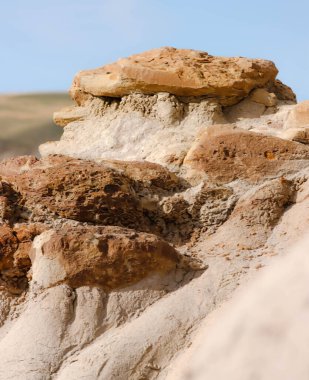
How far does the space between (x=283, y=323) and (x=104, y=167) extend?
3.34 m

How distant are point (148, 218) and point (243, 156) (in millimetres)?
752

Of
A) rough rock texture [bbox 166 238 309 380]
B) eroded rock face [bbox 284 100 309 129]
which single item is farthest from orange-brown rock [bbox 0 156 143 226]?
rough rock texture [bbox 166 238 309 380]

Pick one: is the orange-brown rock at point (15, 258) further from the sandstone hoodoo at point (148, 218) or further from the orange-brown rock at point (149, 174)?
the orange-brown rock at point (149, 174)

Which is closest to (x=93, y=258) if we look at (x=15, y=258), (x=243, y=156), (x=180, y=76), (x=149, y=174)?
(x=15, y=258)

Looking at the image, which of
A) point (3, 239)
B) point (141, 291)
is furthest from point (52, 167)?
point (141, 291)

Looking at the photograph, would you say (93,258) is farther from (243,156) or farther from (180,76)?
(180,76)

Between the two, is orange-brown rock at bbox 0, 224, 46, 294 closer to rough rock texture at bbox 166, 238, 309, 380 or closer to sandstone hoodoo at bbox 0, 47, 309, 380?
sandstone hoodoo at bbox 0, 47, 309, 380

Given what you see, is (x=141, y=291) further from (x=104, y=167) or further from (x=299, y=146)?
(x=299, y=146)

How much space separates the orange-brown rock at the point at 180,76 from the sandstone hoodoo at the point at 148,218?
10mm

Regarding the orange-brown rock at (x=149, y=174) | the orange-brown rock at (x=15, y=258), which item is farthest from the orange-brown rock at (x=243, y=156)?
the orange-brown rock at (x=15, y=258)

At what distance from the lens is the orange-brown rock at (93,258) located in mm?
3289

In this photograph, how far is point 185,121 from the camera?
15.9ft

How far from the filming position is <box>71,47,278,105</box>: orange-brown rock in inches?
191

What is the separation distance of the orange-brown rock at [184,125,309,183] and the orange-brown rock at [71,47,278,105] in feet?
2.21
